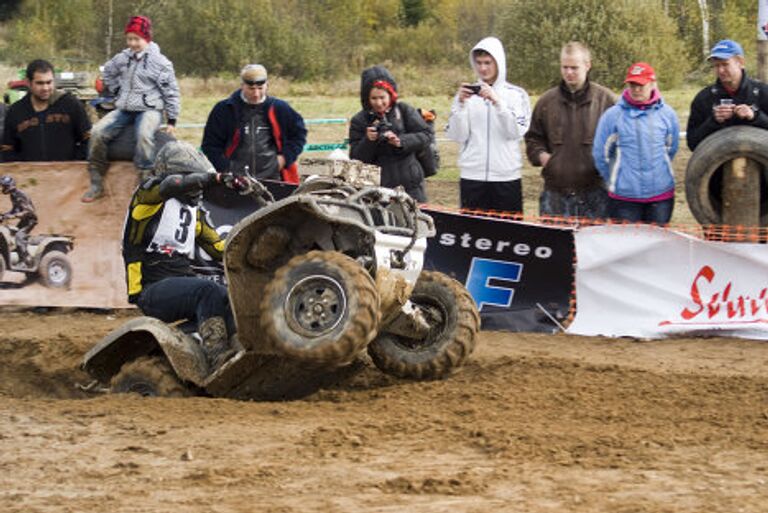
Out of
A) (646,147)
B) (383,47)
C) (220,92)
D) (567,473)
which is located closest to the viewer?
(567,473)

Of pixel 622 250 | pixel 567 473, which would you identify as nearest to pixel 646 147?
pixel 622 250

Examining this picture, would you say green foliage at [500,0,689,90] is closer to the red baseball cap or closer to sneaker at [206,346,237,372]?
the red baseball cap

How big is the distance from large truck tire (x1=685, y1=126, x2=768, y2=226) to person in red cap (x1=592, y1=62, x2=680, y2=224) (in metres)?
0.21

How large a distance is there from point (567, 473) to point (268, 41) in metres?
51.6

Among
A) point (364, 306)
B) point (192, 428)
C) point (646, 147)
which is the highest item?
point (646, 147)

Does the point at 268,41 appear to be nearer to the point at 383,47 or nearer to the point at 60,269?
the point at 383,47

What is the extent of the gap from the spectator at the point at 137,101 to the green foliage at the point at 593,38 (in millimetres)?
26171

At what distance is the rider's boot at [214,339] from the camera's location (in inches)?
337

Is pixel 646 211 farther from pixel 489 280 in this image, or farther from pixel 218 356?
pixel 218 356

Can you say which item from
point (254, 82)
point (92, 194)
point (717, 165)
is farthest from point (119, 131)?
point (717, 165)

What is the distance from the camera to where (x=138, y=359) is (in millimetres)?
8758

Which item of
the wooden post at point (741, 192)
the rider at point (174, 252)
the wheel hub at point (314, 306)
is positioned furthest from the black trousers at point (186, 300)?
the wooden post at point (741, 192)

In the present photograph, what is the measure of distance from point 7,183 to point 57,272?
3.12 feet

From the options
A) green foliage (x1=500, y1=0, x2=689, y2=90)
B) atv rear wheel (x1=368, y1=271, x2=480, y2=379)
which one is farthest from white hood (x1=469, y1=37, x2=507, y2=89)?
green foliage (x1=500, y1=0, x2=689, y2=90)
